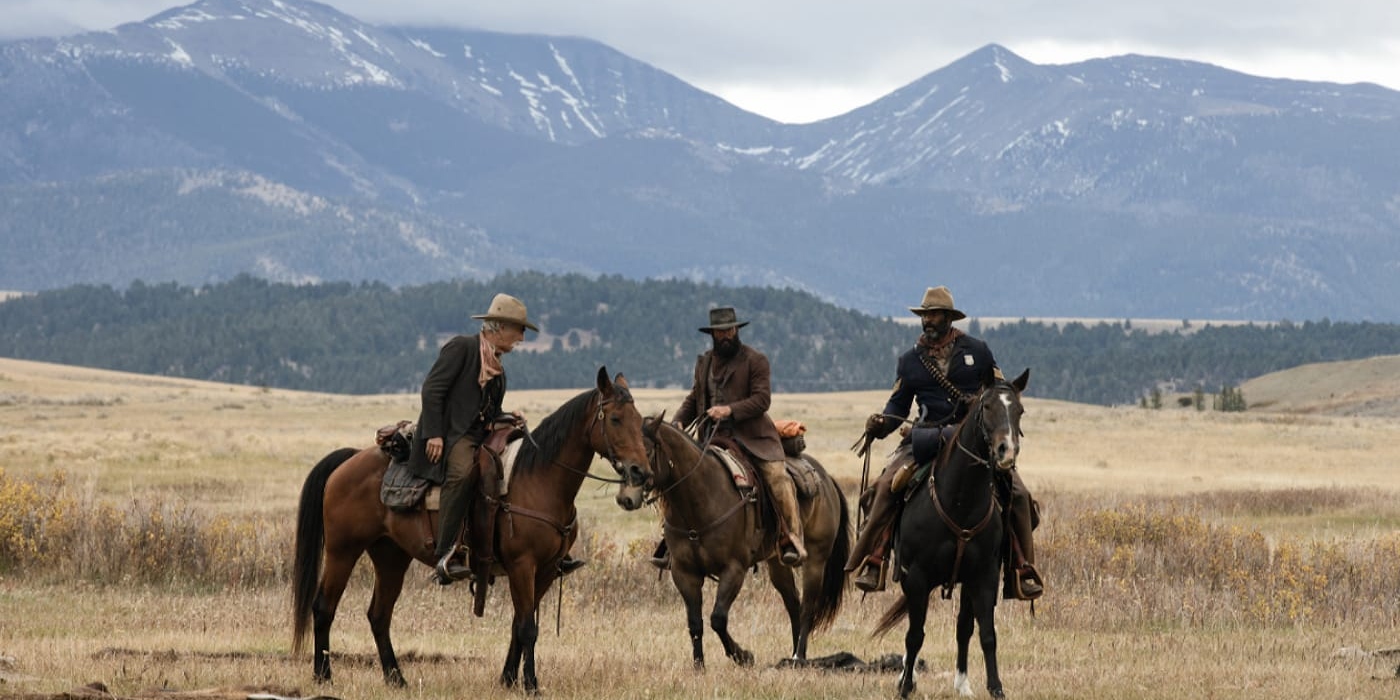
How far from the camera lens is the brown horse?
13672mm

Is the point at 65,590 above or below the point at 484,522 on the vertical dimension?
below

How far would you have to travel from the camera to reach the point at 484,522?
45.5ft

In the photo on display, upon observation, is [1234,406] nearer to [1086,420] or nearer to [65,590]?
[1086,420]

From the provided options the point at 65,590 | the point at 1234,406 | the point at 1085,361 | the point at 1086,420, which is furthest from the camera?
the point at 1085,361

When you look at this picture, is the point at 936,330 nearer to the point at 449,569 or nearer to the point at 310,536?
the point at 449,569

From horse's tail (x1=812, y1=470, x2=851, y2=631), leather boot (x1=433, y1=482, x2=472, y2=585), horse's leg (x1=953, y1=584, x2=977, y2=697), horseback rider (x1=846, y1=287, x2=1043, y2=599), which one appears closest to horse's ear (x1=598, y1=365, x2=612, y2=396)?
leather boot (x1=433, y1=482, x2=472, y2=585)

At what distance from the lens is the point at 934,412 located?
568 inches

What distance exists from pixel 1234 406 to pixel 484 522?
85596 millimetres

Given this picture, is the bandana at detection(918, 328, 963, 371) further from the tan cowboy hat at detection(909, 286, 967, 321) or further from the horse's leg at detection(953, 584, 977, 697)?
the horse's leg at detection(953, 584, 977, 697)

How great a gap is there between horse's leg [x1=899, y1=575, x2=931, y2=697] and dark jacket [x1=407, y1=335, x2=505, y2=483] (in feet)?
11.1

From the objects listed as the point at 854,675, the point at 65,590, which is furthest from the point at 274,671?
the point at 65,590

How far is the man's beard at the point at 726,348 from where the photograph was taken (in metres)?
16.2

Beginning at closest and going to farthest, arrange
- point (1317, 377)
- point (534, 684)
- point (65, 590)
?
point (534, 684) < point (65, 590) < point (1317, 377)

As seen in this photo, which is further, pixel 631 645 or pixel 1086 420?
pixel 1086 420
